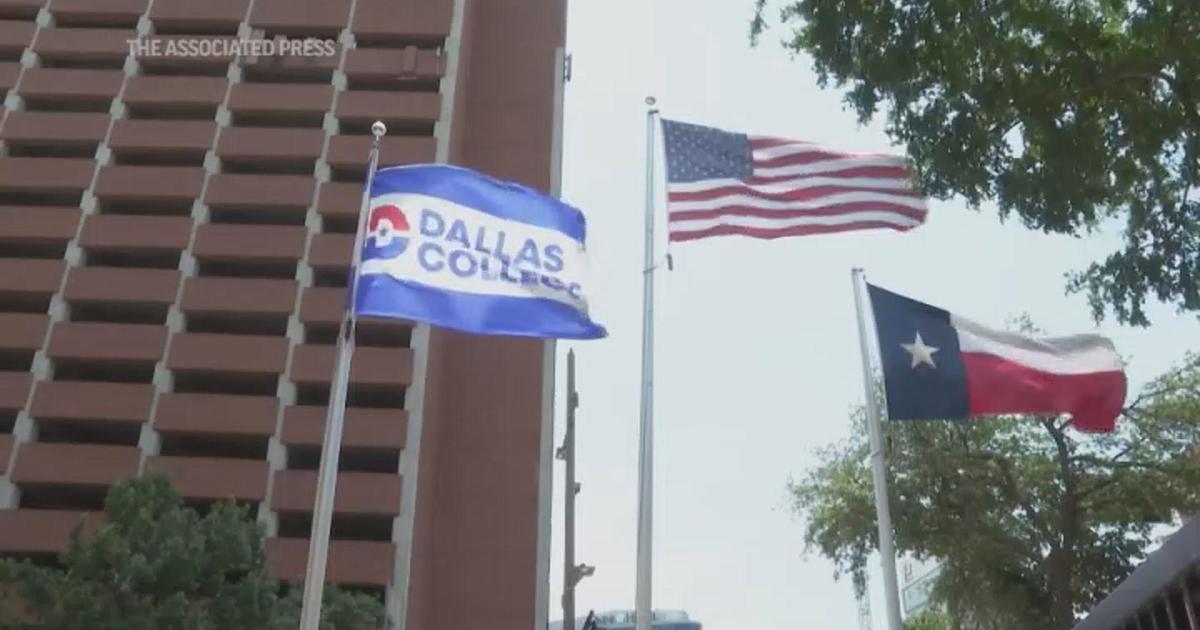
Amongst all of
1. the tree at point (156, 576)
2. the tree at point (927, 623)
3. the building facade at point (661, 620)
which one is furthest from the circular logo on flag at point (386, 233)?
the building facade at point (661, 620)

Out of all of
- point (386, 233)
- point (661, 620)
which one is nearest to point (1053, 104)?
point (386, 233)

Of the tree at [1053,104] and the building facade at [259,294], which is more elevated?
the building facade at [259,294]

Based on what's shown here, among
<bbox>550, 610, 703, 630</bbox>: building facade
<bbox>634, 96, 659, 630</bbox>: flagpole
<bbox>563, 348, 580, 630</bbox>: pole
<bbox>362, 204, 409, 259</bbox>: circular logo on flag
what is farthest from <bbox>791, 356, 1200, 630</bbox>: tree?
<bbox>550, 610, 703, 630</bbox>: building facade

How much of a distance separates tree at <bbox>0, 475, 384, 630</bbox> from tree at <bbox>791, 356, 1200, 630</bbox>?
1307cm

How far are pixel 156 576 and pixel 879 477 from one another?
1422 centimetres

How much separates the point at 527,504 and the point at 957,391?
1069 inches

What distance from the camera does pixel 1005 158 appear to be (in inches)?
477

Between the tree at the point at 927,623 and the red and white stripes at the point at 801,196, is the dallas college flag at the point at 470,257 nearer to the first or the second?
the red and white stripes at the point at 801,196

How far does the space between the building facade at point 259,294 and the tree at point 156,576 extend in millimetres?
9892

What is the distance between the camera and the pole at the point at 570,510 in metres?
16.2

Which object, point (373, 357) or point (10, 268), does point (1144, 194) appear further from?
point (10, 268)

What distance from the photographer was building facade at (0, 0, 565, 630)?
3516 centimetres

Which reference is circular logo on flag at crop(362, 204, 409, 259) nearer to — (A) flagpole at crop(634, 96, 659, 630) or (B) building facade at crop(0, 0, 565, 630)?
(A) flagpole at crop(634, 96, 659, 630)

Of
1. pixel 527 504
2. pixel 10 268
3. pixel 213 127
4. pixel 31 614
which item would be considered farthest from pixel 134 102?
pixel 31 614
